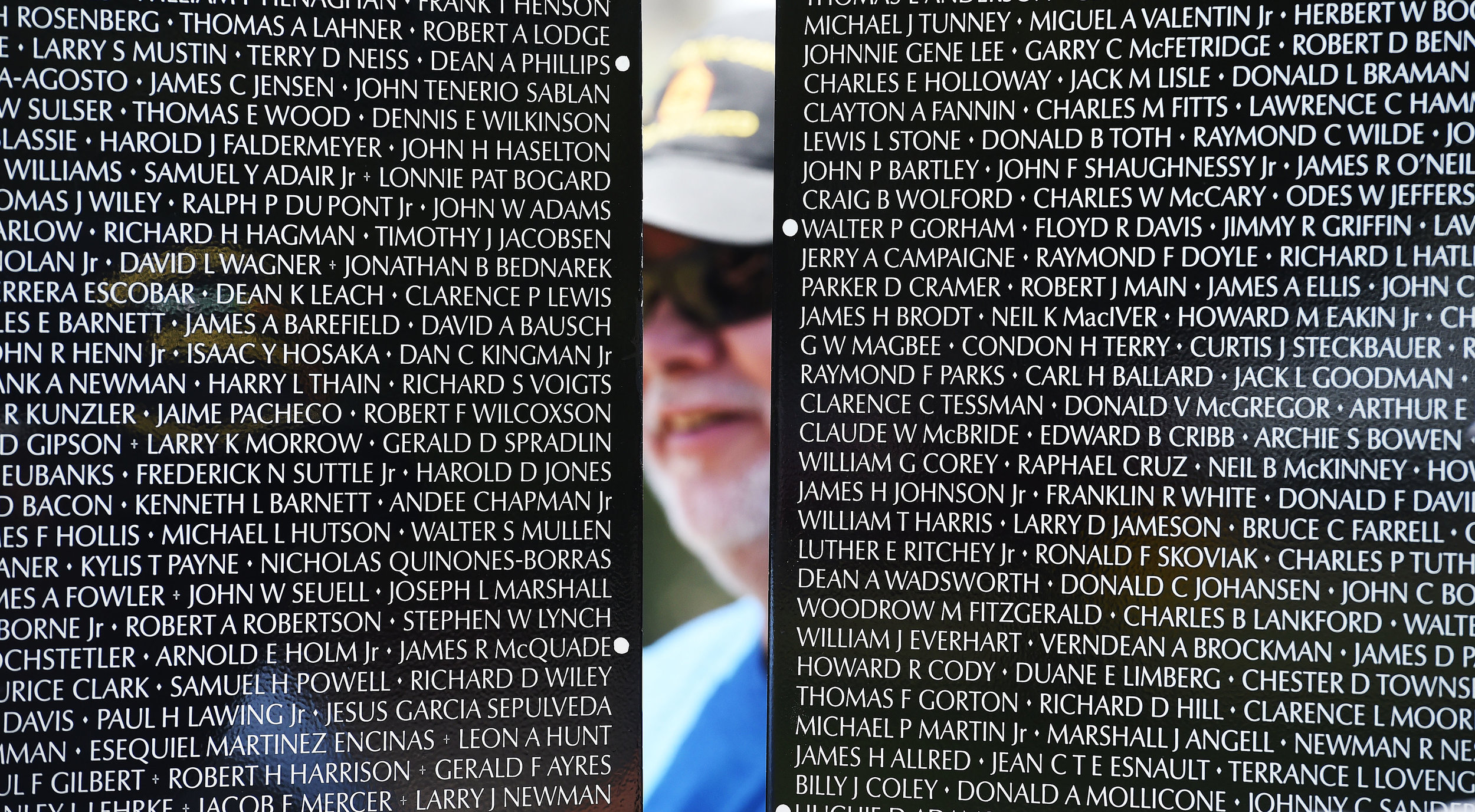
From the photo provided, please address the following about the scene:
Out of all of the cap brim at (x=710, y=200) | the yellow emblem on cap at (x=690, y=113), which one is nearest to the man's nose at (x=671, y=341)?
the cap brim at (x=710, y=200)

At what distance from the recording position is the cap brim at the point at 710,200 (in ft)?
7.49

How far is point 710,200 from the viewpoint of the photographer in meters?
2.30

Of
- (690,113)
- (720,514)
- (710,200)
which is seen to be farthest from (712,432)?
(690,113)

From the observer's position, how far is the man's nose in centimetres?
231

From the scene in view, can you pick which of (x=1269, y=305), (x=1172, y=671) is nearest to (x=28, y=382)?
(x=1172, y=671)

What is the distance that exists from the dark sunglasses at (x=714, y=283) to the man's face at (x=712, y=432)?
0.05 ft

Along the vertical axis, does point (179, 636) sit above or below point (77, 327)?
below

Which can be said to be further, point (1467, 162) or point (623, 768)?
point (623, 768)

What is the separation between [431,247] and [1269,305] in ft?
6.54

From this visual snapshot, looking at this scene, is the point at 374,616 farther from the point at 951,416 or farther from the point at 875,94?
the point at 875,94

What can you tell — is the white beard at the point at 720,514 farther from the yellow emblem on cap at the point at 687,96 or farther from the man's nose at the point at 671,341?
the yellow emblem on cap at the point at 687,96

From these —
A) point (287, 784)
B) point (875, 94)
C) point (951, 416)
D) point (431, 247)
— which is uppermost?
point (875, 94)

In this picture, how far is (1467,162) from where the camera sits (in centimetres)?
213

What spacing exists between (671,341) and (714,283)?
0.18 m
